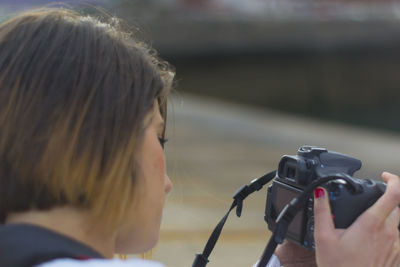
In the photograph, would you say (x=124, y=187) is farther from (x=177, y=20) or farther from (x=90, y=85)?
(x=177, y=20)

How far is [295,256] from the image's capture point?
1515 mm

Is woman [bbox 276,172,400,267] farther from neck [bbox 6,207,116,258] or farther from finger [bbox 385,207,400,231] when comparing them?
neck [bbox 6,207,116,258]

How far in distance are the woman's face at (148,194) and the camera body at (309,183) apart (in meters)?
0.32

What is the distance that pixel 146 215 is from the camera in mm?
1126

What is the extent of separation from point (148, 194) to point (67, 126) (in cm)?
20

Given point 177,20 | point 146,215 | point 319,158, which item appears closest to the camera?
point 146,215

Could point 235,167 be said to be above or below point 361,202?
below

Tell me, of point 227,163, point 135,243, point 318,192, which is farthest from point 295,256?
point 227,163

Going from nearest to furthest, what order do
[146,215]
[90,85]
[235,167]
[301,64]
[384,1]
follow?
[90,85] < [146,215] < [235,167] < [301,64] < [384,1]

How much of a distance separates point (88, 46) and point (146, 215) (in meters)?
0.30

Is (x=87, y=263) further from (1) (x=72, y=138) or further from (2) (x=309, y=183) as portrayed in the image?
(2) (x=309, y=183)

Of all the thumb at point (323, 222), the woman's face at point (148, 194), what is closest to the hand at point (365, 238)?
the thumb at point (323, 222)

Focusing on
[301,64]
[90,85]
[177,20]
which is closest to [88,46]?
[90,85]

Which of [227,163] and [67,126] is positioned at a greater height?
[67,126]
